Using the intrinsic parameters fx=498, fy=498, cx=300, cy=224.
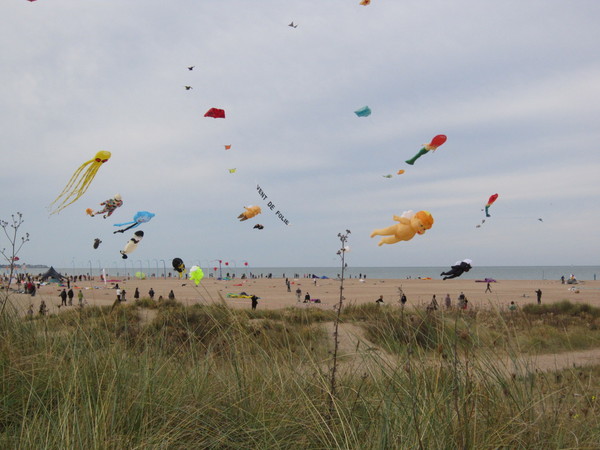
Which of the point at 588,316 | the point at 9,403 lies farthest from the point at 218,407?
the point at 588,316

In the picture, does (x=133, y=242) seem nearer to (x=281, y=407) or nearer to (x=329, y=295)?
(x=281, y=407)

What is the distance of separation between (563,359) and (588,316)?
911cm

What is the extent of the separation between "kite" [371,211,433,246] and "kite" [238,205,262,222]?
6.38 metres

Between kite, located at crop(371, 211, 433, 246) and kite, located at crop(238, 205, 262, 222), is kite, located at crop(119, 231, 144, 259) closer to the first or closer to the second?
kite, located at crop(238, 205, 262, 222)

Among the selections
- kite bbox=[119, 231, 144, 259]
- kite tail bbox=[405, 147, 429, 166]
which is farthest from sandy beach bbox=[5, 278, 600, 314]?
kite tail bbox=[405, 147, 429, 166]

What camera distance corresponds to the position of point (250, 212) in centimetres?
1438

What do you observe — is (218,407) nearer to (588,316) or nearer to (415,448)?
(415,448)

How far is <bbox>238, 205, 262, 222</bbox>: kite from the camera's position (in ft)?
46.2

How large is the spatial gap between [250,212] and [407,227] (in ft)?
23.3

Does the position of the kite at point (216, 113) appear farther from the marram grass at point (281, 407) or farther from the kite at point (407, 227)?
the marram grass at point (281, 407)

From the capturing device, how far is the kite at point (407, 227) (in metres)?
7.89

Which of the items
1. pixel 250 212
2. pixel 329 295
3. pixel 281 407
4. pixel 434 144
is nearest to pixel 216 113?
pixel 250 212

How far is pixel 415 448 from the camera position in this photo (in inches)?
94.7

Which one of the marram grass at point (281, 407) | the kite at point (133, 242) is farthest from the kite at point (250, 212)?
the marram grass at point (281, 407)
